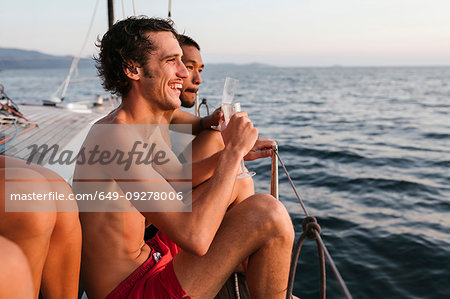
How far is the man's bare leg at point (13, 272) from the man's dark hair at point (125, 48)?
3.73ft

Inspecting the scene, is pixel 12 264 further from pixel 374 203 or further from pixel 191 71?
pixel 374 203

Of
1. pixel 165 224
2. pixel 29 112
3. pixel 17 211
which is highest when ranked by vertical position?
pixel 17 211

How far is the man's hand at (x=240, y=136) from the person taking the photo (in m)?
1.73

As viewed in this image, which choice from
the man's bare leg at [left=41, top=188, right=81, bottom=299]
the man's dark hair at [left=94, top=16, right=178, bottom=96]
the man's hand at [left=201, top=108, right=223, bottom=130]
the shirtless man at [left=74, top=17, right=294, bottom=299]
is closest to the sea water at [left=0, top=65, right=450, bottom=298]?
the man's hand at [left=201, top=108, right=223, bottom=130]

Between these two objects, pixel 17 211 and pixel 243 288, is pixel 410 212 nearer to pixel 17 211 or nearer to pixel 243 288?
pixel 243 288

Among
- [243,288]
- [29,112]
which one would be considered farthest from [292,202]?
[29,112]

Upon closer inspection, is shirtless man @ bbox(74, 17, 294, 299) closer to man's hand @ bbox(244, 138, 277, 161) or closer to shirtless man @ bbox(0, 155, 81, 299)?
shirtless man @ bbox(0, 155, 81, 299)

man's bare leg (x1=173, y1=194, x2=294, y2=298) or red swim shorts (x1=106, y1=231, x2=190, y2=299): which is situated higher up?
man's bare leg (x1=173, y1=194, x2=294, y2=298)

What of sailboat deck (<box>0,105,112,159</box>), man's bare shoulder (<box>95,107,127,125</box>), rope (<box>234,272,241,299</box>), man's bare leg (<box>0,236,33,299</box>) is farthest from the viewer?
sailboat deck (<box>0,105,112,159</box>)

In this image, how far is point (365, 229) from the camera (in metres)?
5.13

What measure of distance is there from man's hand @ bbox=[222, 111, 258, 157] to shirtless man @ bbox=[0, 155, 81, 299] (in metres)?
0.75

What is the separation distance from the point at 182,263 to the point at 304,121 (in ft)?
49.9

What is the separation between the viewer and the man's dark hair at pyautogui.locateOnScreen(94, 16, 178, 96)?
2.11m

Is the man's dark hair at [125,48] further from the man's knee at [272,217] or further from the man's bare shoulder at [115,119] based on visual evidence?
the man's knee at [272,217]
